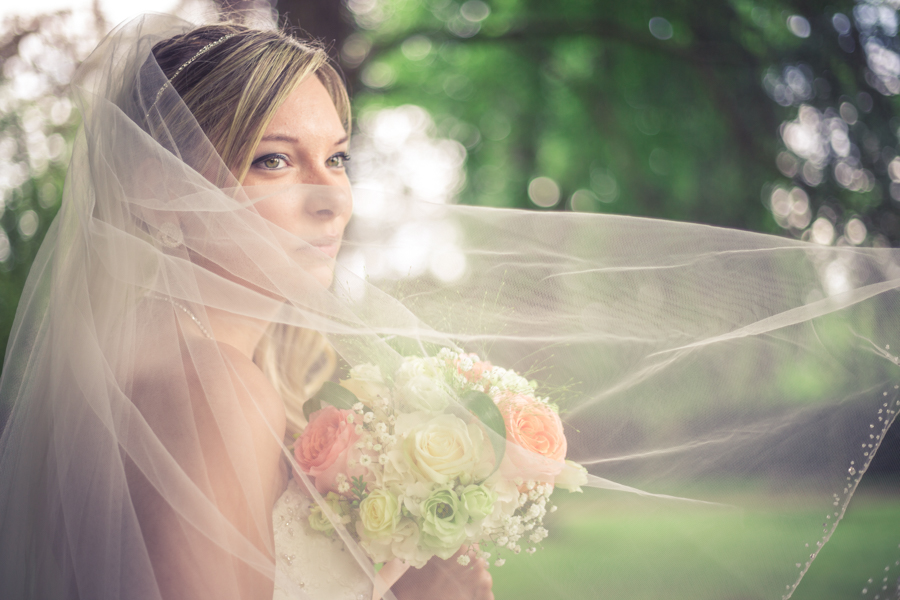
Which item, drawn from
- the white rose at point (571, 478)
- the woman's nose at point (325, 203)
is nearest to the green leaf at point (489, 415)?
the white rose at point (571, 478)

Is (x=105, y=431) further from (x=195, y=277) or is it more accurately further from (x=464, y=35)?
(x=464, y=35)

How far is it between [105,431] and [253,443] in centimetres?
31

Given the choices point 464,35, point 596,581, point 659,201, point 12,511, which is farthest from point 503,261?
point 464,35

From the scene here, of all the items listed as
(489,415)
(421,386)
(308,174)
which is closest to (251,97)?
(308,174)

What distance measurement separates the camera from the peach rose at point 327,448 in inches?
→ 40.1

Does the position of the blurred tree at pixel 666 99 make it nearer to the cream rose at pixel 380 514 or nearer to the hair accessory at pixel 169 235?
the hair accessory at pixel 169 235

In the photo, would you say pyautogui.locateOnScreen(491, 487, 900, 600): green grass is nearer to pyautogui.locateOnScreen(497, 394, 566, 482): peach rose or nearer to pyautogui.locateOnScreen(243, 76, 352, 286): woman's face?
pyautogui.locateOnScreen(497, 394, 566, 482): peach rose

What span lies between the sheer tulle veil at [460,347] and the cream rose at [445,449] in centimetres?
18

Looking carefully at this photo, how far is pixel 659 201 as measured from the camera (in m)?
5.12

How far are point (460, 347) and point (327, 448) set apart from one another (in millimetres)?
343

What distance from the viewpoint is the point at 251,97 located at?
1.32 m

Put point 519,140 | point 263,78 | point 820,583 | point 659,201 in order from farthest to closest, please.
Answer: point 519,140 < point 659,201 < point 263,78 < point 820,583

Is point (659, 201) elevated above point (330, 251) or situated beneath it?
situated beneath

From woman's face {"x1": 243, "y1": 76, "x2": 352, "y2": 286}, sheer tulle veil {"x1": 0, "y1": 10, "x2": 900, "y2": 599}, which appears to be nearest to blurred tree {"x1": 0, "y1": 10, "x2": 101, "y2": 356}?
sheer tulle veil {"x1": 0, "y1": 10, "x2": 900, "y2": 599}
